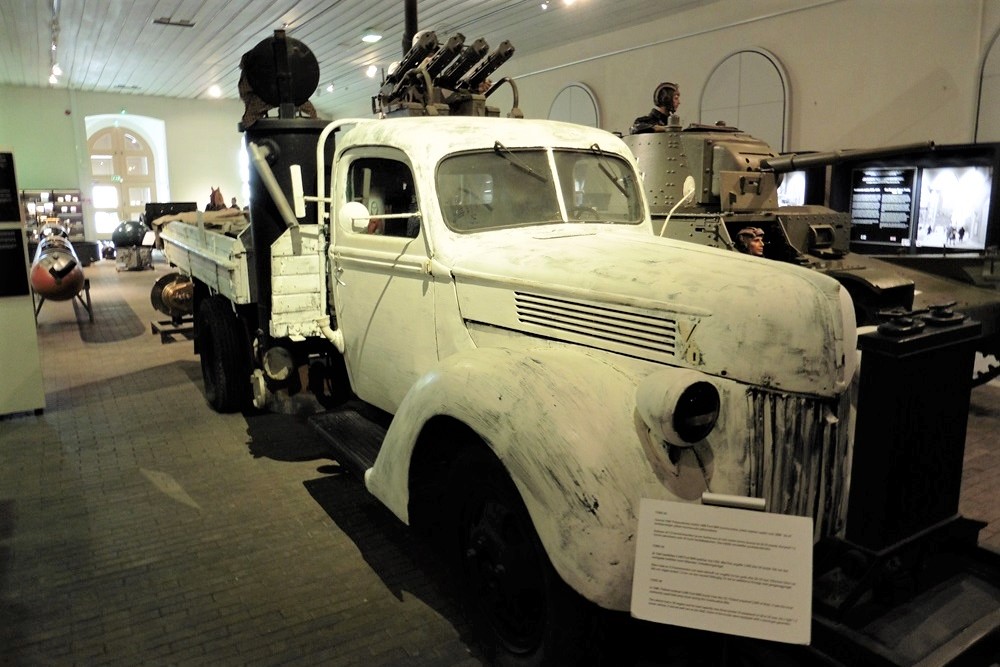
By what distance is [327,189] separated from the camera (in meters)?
4.55

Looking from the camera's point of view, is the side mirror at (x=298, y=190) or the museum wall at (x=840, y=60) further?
the museum wall at (x=840, y=60)

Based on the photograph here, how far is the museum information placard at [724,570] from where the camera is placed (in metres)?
1.91

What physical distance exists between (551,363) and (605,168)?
1.79 metres

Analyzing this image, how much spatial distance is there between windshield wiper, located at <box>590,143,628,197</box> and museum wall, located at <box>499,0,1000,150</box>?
5.28 meters

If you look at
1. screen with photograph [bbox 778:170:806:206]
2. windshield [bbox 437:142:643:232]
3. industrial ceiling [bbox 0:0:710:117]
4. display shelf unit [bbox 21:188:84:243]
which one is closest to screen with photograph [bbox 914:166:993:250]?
screen with photograph [bbox 778:170:806:206]

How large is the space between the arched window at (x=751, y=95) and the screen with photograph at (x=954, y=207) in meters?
2.04

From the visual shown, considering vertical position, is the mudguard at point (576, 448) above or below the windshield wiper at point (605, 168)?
below

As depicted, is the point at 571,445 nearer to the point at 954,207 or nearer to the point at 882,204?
the point at 954,207

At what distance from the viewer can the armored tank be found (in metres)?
6.18

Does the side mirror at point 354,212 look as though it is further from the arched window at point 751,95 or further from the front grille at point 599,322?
the arched window at point 751,95

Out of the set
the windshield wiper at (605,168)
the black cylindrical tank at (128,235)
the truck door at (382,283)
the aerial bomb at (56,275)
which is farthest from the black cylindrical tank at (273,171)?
the black cylindrical tank at (128,235)

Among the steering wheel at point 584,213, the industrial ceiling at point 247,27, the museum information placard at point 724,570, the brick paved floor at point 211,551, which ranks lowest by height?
the brick paved floor at point 211,551

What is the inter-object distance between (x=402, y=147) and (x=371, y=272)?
2.14 feet

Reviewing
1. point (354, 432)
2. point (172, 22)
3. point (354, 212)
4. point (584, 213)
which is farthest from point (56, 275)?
point (584, 213)
